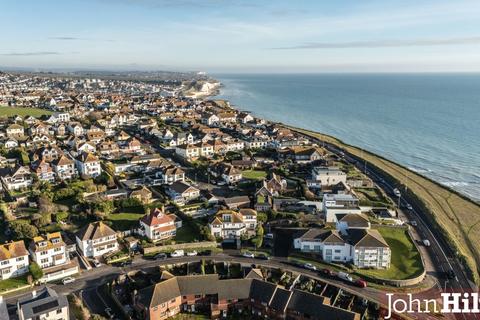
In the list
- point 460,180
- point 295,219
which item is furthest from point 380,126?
point 295,219

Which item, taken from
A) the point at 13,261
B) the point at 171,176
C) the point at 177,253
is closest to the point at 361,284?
the point at 177,253

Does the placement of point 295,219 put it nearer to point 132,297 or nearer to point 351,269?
point 351,269

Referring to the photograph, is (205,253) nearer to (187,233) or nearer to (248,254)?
(248,254)

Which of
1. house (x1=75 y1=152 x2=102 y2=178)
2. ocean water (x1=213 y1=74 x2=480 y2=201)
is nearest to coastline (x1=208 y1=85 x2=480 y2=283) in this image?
ocean water (x1=213 y1=74 x2=480 y2=201)

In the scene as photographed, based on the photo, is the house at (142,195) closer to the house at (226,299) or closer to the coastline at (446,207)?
the house at (226,299)

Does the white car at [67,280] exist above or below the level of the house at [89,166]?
below

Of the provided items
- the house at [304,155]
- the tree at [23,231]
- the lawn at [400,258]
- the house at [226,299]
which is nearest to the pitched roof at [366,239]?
the lawn at [400,258]

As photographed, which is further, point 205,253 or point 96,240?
point 205,253

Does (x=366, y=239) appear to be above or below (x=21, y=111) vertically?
below
